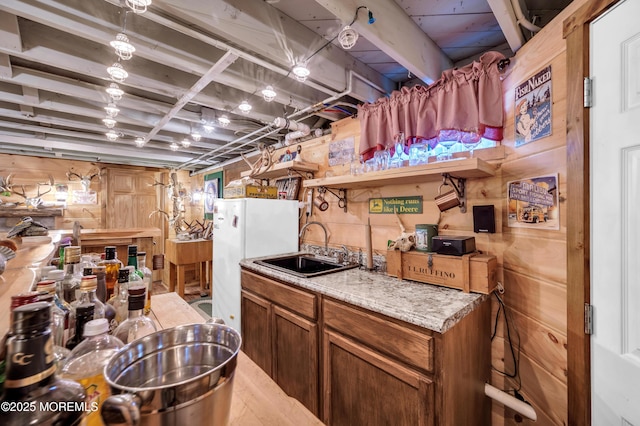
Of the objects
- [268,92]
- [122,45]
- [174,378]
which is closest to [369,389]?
[174,378]

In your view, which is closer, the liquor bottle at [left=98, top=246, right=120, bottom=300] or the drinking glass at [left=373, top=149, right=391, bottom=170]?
the liquor bottle at [left=98, top=246, right=120, bottom=300]

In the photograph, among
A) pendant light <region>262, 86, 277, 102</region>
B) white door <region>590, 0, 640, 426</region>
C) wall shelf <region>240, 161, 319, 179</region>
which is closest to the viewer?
white door <region>590, 0, 640, 426</region>

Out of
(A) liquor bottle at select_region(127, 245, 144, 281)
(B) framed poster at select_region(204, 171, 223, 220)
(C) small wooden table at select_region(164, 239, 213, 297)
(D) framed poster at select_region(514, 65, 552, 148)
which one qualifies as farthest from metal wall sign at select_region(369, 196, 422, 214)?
(B) framed poster at select_region(204, 171, 223, 220)

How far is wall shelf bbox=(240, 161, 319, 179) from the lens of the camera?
268 centimetres

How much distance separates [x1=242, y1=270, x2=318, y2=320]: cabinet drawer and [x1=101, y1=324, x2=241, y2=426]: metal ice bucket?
45.7 inches

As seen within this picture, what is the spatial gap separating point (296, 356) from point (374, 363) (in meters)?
0.67

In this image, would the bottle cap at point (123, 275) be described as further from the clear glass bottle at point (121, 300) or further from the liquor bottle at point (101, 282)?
the liquor bottle at point (101, 282)

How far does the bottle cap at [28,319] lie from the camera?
356 mm

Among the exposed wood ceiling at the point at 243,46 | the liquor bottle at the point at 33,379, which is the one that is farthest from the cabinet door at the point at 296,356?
the exposed wood ceiling at the point at 243,46

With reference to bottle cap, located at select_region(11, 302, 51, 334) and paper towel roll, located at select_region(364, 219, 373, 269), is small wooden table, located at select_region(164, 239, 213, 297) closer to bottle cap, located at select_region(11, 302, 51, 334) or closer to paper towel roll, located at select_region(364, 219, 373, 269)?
paper towel roll, located at select_region(364, 219, 373, 269)

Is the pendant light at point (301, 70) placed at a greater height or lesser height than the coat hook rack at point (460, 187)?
greater

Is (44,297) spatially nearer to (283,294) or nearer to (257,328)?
(283,294)

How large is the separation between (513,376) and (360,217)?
4.75 ft

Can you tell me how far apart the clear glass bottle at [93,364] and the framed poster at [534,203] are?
1.69 m
